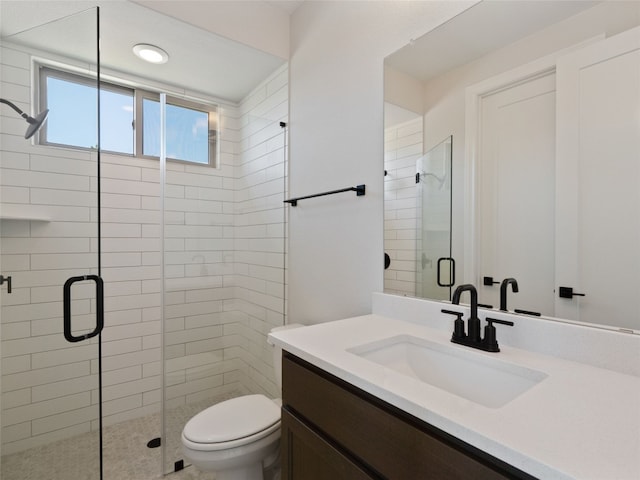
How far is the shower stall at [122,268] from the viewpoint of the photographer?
4.58 ft

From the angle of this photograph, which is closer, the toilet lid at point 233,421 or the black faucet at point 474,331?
the black faucet at point 474,331

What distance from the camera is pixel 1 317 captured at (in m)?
1.38

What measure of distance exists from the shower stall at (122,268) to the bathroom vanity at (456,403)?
964 mm

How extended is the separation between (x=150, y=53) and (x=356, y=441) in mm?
2455

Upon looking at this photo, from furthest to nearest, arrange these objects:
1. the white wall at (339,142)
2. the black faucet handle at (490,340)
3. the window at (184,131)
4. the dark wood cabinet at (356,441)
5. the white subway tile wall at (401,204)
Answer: the window at (184,131) < the white wall at (339,142) < the white subway tile wall at (401,204) < the black faucet handle at (490,340) < the dark wood cabinet at (356,441)

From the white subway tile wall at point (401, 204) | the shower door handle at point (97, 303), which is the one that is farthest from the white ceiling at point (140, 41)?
the white subway tile wall at point (401, 204)

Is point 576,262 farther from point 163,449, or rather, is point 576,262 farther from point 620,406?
point 163,449

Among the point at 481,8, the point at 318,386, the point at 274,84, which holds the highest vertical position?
the point at 274,84

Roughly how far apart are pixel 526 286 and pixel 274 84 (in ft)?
6.90

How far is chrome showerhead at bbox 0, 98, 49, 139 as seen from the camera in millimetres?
1408

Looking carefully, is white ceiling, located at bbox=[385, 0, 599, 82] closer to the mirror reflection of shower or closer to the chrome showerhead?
the mirror reflection of shower

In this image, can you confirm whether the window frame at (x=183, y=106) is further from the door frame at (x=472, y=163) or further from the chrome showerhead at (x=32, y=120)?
the door frame at (x=472, y=163)

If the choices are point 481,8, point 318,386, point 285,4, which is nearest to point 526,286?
point 318,386

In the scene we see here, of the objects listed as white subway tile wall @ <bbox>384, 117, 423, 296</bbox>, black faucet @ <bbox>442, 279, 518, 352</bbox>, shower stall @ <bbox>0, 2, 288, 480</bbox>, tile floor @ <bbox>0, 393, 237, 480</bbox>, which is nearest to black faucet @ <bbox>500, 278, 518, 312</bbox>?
black faucet @ <bbox>442, 279, 518, 352</bbox>
